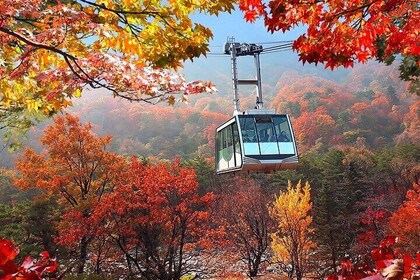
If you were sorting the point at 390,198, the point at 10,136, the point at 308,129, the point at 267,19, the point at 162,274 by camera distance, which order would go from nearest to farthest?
the point at 267,19
the point at 10,136
the point at 162,274
the point at 390,198
the point at 308,129

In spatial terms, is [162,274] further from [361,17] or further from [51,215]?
[361,17]

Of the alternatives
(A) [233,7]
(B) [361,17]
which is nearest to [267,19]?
(A) [233,7]

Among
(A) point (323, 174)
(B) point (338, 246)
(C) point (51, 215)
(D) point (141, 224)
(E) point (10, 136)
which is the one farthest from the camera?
(A) point (323, 174)

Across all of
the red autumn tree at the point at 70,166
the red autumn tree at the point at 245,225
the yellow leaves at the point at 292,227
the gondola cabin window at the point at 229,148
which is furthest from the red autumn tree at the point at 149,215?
the yellow leaves at the point at 292,227

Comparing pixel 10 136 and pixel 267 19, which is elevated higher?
pixel 10 136

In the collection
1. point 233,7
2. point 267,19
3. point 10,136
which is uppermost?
point 10,136

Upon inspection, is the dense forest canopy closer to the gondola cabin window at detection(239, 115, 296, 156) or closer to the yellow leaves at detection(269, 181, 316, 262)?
the yellow leaves at detection(269, 181, 316, 262)

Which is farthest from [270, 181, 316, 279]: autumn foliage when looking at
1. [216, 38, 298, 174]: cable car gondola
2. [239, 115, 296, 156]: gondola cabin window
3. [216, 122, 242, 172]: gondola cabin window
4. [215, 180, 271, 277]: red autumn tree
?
[239, 115, 296, 156]: gondola cabin window

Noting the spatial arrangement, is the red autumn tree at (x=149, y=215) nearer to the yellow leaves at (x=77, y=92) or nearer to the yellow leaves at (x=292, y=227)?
the yellow leaves at (x=292, y=227)
